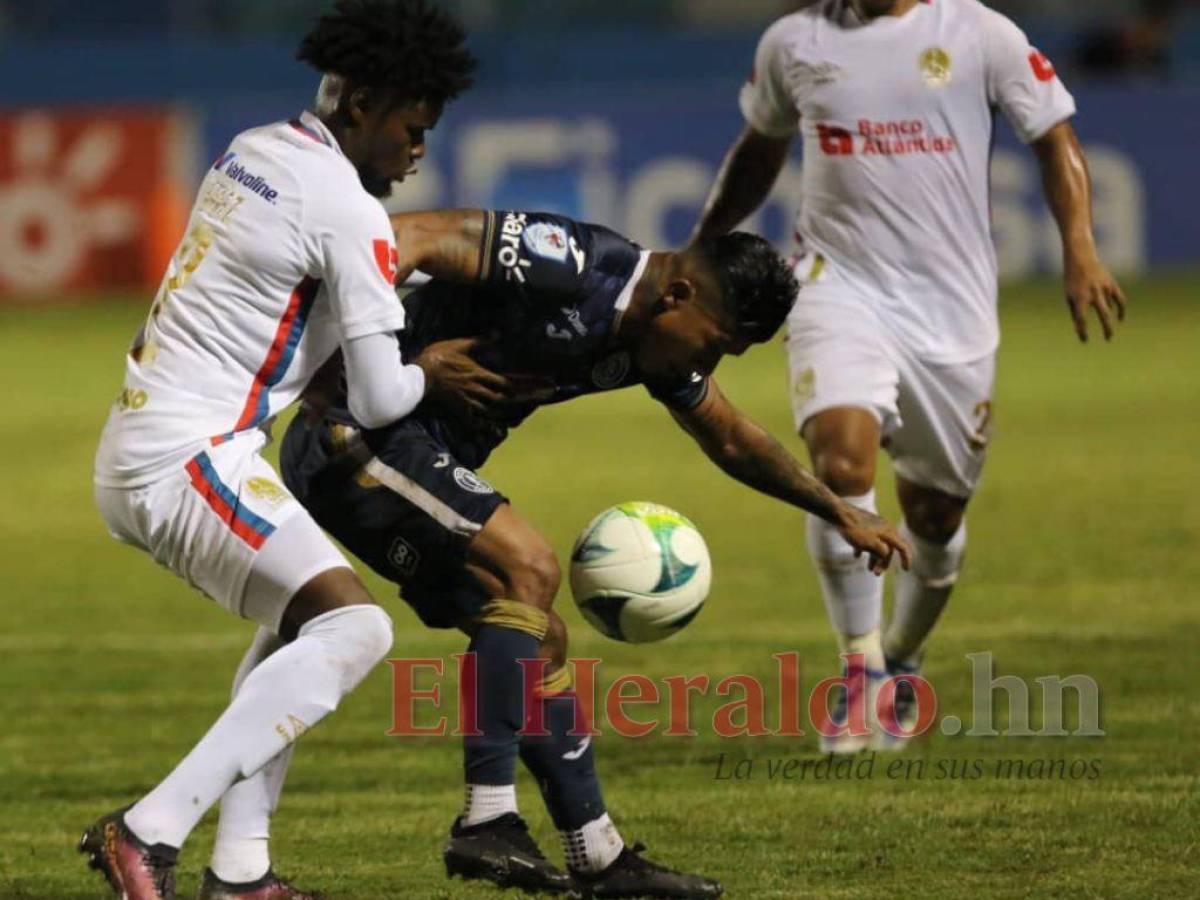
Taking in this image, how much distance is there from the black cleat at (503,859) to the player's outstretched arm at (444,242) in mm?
1352

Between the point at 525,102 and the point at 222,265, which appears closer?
the point at 222,265

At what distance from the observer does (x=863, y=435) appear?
24.3 feet

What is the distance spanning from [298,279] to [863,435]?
2631mm

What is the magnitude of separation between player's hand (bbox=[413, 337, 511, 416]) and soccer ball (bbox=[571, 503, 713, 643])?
540mm

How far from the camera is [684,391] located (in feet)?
19.9

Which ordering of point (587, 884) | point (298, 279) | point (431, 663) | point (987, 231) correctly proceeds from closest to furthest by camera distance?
1. point (298, 279)
2. point (587, 884)
3. point (987, 231)
4. point (431, 663)

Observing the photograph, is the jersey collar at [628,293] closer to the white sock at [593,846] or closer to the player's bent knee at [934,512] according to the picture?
the white sock at [593,846]

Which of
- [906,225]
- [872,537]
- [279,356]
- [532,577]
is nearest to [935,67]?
[906,225]

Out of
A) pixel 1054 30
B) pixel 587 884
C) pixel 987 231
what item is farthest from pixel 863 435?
pixel 1054 30

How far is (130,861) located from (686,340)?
73.0 inches

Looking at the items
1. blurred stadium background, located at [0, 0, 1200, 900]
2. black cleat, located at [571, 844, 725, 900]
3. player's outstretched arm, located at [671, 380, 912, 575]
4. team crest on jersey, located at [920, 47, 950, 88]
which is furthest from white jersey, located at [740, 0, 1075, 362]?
black cleat, located at [571, 844, 725, 900]

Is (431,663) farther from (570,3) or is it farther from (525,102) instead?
(570,3)

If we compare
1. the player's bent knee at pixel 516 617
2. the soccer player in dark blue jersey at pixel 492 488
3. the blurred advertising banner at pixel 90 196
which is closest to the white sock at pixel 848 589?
the soccer player in dark blue jersey at pixel 492 488

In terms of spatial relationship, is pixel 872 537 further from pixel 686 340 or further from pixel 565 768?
pixel 565 768
